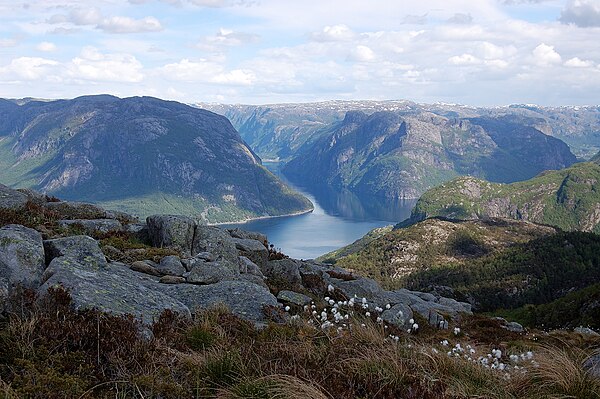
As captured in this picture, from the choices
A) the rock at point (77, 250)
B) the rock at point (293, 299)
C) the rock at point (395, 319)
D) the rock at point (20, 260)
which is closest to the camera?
the rock at point (20, 260)

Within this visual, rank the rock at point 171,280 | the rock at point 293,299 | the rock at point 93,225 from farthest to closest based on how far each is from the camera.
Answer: the rock at point 93,225
the rock at point 293,299
the rock at point 171,280

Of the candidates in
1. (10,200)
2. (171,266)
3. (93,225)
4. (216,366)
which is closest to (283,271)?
(171,266)

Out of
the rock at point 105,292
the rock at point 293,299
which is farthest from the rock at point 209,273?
the rock at point 105,292

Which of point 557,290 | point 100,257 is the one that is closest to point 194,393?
point 100,257

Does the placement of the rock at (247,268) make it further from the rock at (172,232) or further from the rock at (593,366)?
the rock at (593,366)

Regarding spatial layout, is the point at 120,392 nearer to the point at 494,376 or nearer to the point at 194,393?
the point at 194,393

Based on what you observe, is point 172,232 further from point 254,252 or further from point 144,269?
point 144,269
